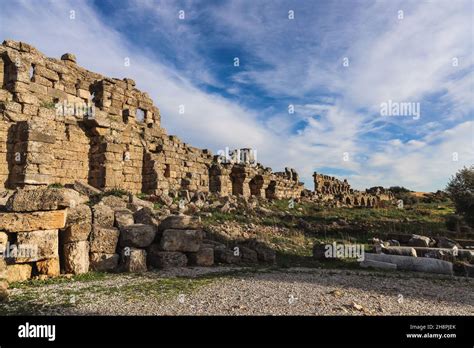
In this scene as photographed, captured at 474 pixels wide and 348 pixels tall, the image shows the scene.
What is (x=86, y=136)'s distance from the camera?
1752 centimetres

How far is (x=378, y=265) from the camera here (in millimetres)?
12039

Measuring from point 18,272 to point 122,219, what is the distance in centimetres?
311

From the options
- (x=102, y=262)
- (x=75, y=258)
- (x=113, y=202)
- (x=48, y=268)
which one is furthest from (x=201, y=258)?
(x=113, y=202)

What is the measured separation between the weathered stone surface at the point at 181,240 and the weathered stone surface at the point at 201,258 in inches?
7.5

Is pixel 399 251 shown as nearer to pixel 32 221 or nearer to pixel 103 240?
pixel 103 240

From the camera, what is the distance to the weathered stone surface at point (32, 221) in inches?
319

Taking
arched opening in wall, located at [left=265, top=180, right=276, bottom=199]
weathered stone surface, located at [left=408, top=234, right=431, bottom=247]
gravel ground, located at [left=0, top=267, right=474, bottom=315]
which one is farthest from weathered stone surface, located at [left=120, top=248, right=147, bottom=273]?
arched opening in wall, located at [left=265, top=180, right=276, bottom=199]

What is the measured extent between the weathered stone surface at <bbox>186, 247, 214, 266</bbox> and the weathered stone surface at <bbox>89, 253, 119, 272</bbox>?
7.49 feet

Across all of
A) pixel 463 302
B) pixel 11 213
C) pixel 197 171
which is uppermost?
pixel 197 171

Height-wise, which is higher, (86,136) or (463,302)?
(86,136)
